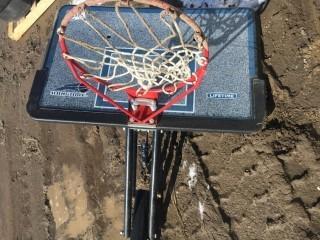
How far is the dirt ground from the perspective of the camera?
4.41 metres

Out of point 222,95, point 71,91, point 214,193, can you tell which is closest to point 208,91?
point 222,95

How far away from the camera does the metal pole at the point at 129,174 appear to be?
4332 mm

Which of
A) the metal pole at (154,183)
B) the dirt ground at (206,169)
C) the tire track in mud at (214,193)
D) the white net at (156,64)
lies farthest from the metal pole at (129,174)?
the tire track in mud at (214,193)

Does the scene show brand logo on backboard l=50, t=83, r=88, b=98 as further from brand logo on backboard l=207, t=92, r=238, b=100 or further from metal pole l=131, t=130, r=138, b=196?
brand logo on backboard l=207, t=92, r=238, b=100

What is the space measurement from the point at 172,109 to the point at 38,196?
1820 millimetres

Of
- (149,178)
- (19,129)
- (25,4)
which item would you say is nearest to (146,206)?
(149,178)

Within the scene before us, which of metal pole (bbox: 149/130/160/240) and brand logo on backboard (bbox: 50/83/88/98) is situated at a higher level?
brand logo on backboard (bbox: 50/83/88/98)

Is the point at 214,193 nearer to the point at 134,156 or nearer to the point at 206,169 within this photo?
the point at 206,169

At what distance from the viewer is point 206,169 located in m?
4.67

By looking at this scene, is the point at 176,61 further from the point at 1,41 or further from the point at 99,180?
the point at 1,41

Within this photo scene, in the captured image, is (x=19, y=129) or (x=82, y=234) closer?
(x=82, y=234)

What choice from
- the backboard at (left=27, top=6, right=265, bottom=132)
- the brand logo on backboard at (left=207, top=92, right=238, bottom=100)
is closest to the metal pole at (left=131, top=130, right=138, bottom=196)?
the backboard at (left=27, top=6, right=265, bottom=132)

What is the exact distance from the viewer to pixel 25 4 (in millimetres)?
5504

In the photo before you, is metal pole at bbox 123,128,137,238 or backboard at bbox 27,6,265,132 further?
metal pole at bbox 123,128,137,238
